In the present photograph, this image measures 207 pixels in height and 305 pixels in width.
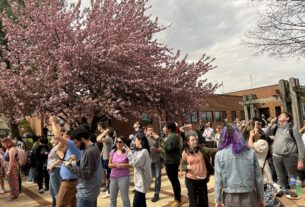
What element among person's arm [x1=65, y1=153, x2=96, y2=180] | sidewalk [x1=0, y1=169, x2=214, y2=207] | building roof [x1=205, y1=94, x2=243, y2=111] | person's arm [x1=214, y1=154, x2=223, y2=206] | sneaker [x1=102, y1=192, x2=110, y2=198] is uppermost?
building roof [x1=205, y1=94, x2=243, y2=111]

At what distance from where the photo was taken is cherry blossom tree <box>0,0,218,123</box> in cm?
1465

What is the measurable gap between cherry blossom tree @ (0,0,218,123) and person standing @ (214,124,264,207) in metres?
10.4

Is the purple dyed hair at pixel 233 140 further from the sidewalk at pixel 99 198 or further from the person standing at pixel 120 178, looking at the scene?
the sidewalk at pixel 99 198

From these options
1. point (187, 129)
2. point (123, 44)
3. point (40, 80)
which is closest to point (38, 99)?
point (40, 80)

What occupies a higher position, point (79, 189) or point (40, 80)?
point (40, 80)

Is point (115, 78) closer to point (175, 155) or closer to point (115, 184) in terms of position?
point (175, 155)

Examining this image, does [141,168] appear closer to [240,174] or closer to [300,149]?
[240,174]

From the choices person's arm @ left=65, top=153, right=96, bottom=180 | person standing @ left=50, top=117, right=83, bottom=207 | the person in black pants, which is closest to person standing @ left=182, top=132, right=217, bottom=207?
person standing @ left=50, top=117, right=83, bottom=207

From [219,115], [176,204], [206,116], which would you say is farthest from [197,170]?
[219,115]

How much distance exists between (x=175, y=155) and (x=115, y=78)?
7878 millimetres

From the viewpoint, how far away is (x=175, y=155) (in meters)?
7.69

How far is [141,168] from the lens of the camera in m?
6.30

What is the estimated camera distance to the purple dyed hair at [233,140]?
4.25 metres

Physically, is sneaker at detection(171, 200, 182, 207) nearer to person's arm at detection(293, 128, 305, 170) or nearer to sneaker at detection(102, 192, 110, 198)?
sneaker at detection(102, 192, 110, 198)
